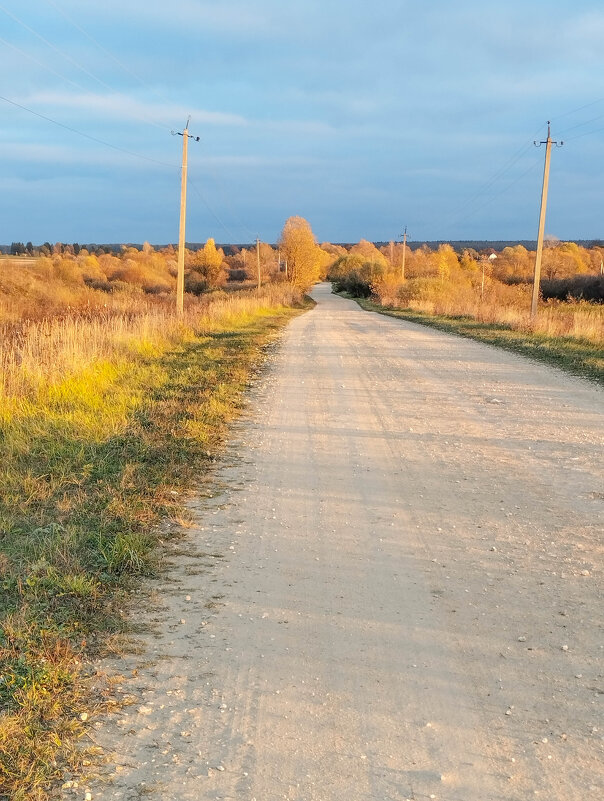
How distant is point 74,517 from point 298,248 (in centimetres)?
6228

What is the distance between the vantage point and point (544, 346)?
57.3 feet

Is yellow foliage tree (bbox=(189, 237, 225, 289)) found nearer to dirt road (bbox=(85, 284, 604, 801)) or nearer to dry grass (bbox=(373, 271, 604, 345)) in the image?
dry grass (bbox=(373, 271, 604, 345))

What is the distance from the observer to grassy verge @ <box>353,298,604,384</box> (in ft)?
46.5

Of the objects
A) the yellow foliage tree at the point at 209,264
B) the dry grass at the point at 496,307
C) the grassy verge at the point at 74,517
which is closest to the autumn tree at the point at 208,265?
the yellow foliage tree at the point at 209,264

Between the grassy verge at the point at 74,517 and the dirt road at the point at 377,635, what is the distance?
9.5 inches

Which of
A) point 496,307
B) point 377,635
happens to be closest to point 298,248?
point 496,307

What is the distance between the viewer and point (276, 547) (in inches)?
189

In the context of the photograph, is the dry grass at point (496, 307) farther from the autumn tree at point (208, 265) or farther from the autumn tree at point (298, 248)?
the autumn tree at point (208, 265)

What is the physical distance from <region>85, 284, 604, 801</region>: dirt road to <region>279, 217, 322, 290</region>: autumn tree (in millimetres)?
59567

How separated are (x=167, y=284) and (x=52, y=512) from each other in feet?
216

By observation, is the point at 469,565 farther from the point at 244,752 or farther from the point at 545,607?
the point at 244,752

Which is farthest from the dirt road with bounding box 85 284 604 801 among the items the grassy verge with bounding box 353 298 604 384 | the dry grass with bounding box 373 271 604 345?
the dry grass with bounding box 373 271 604 345

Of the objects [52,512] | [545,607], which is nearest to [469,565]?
[545,607]

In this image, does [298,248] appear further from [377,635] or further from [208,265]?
[377,635]
